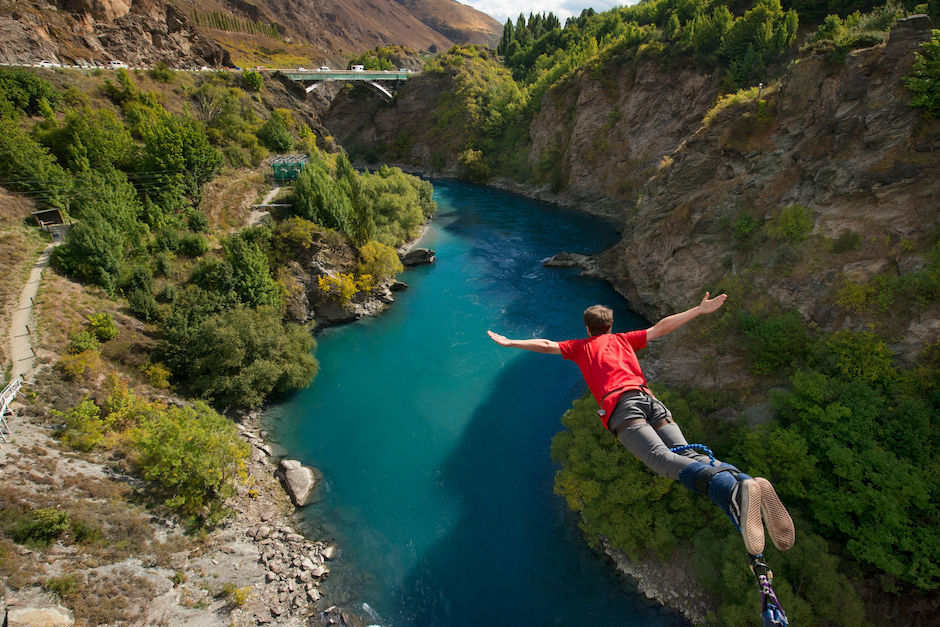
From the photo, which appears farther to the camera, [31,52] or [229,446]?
[31,52]

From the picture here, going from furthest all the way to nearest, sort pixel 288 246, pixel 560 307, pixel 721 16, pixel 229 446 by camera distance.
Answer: pixel 721 16, pixel 560 307, pixel 288 246, pixel 229 446

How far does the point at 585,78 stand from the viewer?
164ft

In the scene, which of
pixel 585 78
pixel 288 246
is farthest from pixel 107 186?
pixel 585 78

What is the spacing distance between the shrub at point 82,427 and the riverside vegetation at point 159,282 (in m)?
0.05

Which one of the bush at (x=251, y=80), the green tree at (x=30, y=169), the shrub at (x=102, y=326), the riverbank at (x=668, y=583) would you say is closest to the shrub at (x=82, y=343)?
the shrub at (x=102, y=326)

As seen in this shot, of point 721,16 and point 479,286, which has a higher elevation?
point 721,16

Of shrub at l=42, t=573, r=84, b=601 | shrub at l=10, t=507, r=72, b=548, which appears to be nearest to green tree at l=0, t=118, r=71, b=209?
shrub at l=10, t=507, r=72, b=548

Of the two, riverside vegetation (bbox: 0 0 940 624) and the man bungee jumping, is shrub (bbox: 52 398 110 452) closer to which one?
riverside vegetation (bbox: 0 0 940 624)

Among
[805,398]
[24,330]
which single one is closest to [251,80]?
[24,330]

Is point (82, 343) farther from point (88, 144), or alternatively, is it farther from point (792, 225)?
point (792, 225)

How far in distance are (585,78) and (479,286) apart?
33913 mm

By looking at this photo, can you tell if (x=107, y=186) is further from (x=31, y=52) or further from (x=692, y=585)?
(x=692, y=585)

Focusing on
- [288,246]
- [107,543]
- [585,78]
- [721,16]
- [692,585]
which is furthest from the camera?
[585,78]

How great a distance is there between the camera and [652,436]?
4.52 metres
